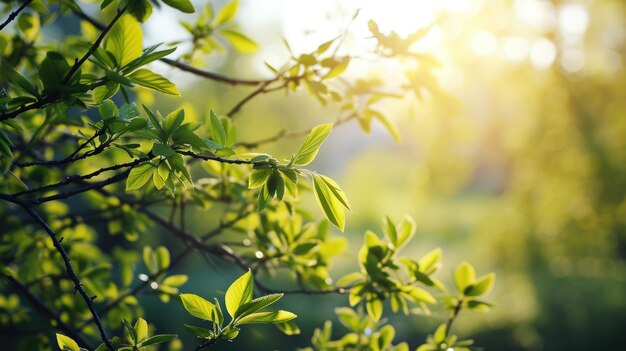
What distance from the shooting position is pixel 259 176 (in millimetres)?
940

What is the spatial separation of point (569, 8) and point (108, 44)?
358 inches

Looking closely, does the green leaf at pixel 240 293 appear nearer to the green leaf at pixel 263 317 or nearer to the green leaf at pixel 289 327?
the green leaf at pixel 263 317

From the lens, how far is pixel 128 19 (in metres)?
0.92

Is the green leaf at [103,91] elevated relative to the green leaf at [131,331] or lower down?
elevated

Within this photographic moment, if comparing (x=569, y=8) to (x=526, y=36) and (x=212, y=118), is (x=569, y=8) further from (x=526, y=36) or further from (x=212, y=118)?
(x=212, y=118)

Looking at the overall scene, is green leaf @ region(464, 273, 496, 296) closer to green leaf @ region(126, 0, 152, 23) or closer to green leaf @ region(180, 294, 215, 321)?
green leaf @ region(180, 294, 215, 321)

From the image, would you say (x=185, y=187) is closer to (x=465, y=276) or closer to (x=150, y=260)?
(x=465, y=276)

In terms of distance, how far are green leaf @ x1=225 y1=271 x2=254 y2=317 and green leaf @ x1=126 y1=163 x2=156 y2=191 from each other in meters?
0.25

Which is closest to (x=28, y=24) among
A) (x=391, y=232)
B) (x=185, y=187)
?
(x=185, y=187)

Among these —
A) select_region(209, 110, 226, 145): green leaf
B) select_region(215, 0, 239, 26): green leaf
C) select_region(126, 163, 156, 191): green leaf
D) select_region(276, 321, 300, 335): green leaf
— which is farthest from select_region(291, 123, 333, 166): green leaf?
select_region(215, 0, 239, 26): green leaf

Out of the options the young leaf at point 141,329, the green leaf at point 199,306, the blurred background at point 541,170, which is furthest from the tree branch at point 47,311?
the blurred background at point 541,170

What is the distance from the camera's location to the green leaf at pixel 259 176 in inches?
36.7

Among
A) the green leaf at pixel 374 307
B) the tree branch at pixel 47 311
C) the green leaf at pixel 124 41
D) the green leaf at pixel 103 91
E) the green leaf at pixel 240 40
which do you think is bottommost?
the tree branch at pixel 47 311

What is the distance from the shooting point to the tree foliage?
35.6 inches
